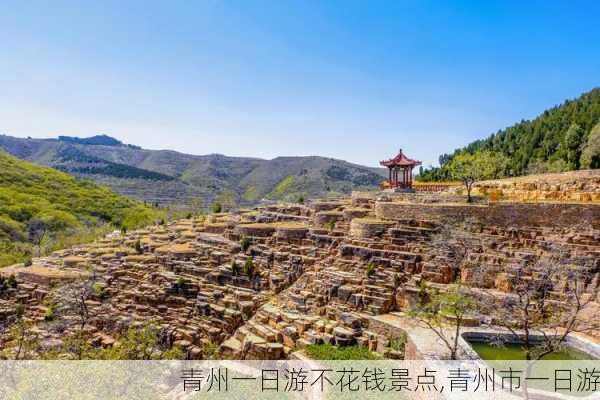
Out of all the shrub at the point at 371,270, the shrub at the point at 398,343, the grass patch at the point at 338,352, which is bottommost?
the grass patch at the point at 338,352

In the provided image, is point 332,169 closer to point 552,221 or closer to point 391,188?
point 391,188

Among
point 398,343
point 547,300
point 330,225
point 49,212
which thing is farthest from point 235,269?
point 49,212

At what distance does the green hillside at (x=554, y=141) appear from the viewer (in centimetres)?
3541

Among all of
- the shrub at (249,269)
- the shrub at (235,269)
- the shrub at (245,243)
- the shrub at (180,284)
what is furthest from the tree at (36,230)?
the shrub at (249,269)

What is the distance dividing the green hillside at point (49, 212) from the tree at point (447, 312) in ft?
109

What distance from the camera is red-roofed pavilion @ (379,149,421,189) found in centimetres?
2766

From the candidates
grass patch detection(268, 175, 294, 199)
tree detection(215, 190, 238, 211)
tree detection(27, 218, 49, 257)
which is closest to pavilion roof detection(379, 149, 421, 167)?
tree detection(215, 190, 238, 211)

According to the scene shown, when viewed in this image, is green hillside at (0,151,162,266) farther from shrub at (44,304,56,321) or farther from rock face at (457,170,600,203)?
rock face at (457,170,600,203)

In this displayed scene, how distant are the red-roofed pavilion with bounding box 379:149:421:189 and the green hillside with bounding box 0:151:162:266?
102ft

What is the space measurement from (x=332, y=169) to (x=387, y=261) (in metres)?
80.4

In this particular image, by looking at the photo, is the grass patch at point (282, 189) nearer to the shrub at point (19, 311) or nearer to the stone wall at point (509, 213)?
the stone wall at point (509, 213)

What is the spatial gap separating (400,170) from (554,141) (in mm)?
24704

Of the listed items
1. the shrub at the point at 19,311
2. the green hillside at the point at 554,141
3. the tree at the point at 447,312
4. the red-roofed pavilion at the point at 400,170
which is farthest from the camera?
the green hillside at the point at 554,141

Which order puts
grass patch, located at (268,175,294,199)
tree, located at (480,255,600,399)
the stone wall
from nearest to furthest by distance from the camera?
tree, located at (480,255,600,399), the stone wall, grass patch, located at (268,175,294,199)
